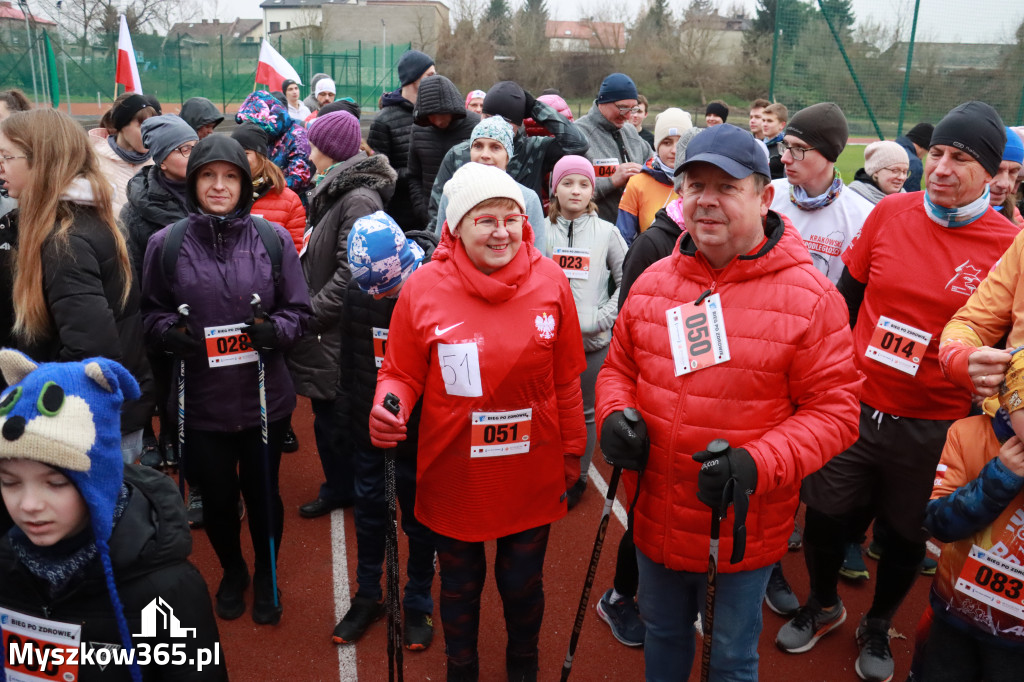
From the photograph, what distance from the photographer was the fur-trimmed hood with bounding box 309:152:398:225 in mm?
4414

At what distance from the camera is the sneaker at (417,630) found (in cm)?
369

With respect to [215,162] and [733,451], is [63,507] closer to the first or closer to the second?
[733,451]

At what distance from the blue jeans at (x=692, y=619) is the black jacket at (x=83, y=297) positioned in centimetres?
227

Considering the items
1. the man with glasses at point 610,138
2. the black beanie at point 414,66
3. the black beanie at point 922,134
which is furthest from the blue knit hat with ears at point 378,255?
the black beanie at point 922,134

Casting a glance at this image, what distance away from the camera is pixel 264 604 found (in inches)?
154

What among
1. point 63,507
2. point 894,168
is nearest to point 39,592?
point 63,507

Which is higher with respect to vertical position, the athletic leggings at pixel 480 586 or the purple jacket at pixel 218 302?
the purple jacket at pixel 218 302

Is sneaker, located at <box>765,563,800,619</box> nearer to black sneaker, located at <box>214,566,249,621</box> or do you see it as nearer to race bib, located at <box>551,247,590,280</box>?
race bib, located at <box>551,247,590,280</box>

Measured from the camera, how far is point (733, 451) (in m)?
2.18

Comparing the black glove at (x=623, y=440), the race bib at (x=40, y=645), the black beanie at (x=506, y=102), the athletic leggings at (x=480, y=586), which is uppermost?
the black beanie at (x=506, y=102)

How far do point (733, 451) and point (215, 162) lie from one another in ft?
8.65

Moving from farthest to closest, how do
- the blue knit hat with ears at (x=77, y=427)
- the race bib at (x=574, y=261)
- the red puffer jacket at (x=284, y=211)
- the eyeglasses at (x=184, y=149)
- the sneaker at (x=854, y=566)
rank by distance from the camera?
the red puffer jacket at (x=284, y=211) → the race bib at (x=574, y=261) → the eyeglasses at (x=184, y=149) → the sneaker at (x=854, y=566) → the blue knit hat with ears at (x=77, y=427)

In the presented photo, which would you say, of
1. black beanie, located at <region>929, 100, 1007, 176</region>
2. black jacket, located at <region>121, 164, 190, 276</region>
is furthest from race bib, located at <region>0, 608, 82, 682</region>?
black beanie, located at <region>929, 100, 1007, 176</region>

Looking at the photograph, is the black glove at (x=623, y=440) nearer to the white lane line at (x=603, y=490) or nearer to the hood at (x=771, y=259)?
the hood at (x=771, y=259)
